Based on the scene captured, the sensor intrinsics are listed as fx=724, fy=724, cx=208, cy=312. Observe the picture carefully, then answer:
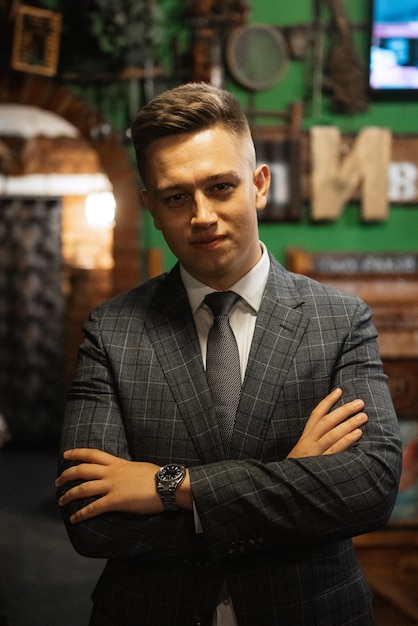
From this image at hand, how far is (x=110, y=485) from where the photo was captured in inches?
54.5

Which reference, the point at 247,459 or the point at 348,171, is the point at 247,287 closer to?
the point at 247,459

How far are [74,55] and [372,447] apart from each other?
9.21 feet

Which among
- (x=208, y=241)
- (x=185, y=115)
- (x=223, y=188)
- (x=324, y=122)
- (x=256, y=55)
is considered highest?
(x=256, y=55)

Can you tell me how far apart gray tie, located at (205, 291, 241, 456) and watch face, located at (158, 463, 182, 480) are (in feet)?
0.43

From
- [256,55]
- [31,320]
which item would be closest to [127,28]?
[256,55]

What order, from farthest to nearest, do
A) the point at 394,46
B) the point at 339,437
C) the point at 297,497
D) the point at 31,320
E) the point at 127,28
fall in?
the point at 31,320
the point at 394,46
the point at 127,28
the point at 339,437
the point at 297,497

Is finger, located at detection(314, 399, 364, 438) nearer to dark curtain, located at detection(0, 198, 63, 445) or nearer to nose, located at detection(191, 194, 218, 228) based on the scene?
nose, located at detection(191, 194, 218, 228)

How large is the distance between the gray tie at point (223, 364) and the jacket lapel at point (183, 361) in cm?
2

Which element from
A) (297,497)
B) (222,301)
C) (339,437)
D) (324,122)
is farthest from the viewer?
(324,122)

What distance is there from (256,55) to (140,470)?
2724 mm

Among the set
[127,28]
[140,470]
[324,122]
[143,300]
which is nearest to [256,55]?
[324,122]

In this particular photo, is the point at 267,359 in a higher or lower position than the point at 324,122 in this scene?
lower

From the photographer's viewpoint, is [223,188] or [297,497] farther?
[223,188]

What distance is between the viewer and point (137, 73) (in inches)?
140
